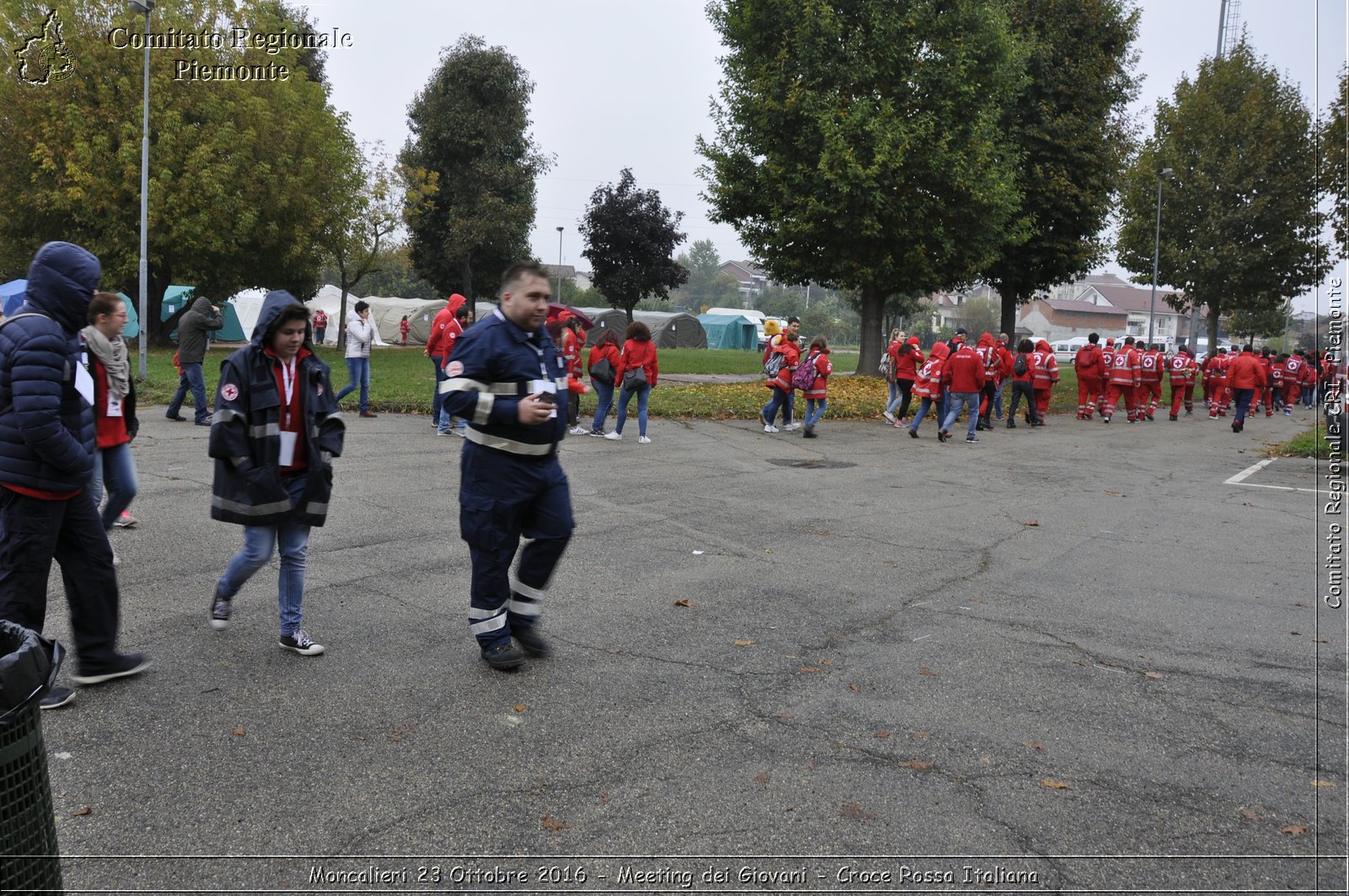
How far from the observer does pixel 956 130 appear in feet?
84.1

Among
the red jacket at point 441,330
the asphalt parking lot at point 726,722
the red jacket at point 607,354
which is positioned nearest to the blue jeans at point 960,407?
the red jacket at point 607,354

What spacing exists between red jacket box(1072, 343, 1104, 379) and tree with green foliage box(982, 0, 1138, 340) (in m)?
7.82

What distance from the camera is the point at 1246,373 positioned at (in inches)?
866

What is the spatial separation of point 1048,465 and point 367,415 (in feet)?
34.1

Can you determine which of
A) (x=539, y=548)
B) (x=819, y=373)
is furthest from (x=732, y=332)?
(x=539, y=548)

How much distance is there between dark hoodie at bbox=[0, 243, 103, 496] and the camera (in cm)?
429

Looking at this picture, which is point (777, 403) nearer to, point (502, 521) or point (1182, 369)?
point (502, 521)

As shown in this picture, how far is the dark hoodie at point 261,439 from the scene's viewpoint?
16.2 ft

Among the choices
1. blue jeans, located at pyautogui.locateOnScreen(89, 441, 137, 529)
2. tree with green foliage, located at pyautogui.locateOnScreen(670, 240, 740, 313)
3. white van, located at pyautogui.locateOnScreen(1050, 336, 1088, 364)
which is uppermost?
tree with green foliage, located at pyautogui.locateOnScreen(670, 240, 740, 313)

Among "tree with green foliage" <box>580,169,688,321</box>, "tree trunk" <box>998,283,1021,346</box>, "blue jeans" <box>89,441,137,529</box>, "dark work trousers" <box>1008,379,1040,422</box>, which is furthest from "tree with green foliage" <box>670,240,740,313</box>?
"blue jeans" <box>89,441,137,529</box>

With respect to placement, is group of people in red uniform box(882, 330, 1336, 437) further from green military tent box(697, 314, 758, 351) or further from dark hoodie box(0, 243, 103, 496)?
green military tent box(697, 314, 758, 351)

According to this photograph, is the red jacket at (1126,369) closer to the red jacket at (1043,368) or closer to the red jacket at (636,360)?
the red jacket at (1043,368)

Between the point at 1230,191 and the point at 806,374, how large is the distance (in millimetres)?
31816

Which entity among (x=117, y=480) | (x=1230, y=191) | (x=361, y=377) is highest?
(x=1230, y=191)
